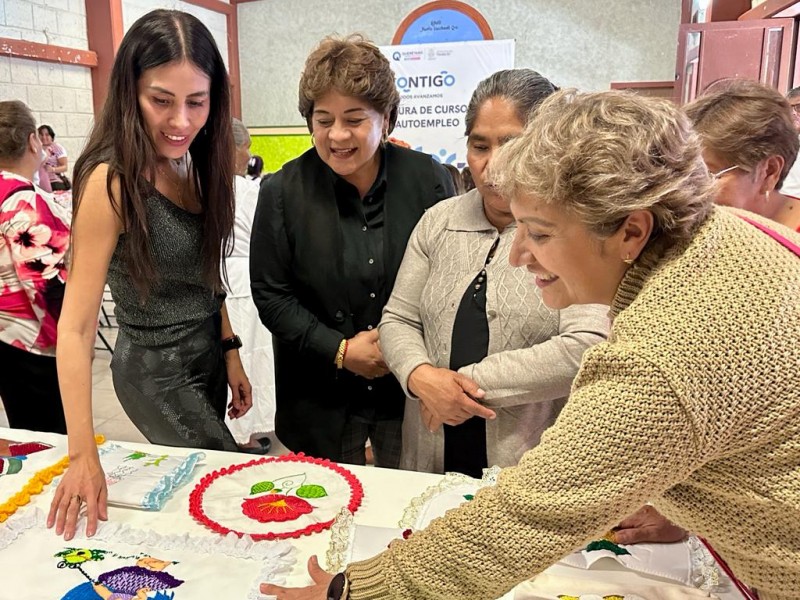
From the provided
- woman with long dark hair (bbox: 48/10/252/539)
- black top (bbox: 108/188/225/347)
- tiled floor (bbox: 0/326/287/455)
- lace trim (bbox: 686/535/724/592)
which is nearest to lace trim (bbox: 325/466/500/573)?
lace trim (bbox: 686/535/724/592)

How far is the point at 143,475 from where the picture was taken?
4.58ft

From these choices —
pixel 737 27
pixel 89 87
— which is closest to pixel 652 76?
pixel 737 27

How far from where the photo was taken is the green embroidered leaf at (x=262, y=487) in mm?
1351

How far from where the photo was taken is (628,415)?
2.24 ft

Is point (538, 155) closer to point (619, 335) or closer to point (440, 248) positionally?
point (619, 335)

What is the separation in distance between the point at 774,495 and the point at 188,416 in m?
1.30

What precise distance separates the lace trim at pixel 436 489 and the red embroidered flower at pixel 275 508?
0.61ft

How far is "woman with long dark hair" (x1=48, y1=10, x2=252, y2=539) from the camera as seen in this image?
131cm

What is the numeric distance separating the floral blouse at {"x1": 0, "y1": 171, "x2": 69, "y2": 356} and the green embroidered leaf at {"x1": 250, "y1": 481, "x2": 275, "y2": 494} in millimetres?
1409

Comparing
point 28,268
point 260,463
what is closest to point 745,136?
point 260,463

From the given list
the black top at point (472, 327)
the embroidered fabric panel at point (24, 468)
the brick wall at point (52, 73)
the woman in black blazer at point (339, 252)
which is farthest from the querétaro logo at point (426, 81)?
the embroidered fabric panel at point (24, 468)

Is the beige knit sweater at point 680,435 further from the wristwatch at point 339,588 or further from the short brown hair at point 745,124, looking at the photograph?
the short brown hair at point 745,124

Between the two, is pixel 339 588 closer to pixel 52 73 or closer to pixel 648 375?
pixel 648 375

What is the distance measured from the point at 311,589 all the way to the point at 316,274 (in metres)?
0.89
